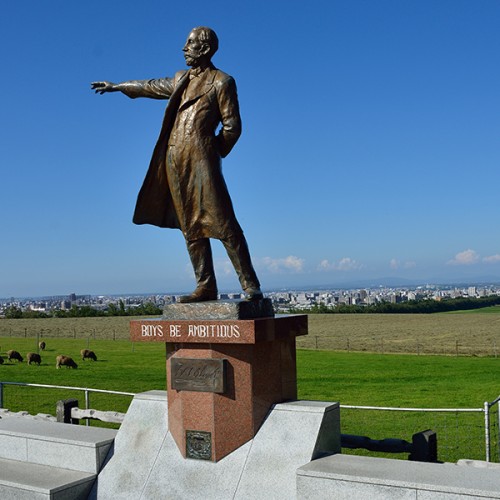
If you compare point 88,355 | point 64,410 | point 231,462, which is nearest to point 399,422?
point 64,410

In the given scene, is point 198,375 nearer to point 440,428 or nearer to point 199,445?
point 199,445

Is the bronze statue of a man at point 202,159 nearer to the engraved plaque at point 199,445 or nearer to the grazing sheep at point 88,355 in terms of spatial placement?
the engraved plaque at point 199,445

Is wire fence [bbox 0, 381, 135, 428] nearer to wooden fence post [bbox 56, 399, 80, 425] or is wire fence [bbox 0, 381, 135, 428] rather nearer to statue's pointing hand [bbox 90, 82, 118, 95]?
wooden fence post [bbox 56, 399, 80, 425]

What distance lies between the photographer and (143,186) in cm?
841

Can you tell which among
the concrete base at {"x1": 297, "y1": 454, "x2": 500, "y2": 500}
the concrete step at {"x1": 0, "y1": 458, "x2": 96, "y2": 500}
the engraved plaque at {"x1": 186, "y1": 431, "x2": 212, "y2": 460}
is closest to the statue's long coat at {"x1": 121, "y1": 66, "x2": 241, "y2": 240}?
the engraved plaque at {"x1": 186, "y1": 431, "x2": 212, "y2": 460}

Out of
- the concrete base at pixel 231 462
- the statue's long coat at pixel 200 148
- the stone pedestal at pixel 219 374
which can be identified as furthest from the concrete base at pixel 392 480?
the statue's long coat at pixel 200 148

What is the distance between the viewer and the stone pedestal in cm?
720

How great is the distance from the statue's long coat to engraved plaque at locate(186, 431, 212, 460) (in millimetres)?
2239

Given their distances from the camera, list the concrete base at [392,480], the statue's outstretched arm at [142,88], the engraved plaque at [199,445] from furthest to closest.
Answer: the statue's outstretched arm at [142,88], the engraved plaque at [199,445], the concrete base at [392,480]

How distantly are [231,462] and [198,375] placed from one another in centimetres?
97

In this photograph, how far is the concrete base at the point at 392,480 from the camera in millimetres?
5797

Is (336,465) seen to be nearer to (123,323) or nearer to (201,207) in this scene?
(201,207)

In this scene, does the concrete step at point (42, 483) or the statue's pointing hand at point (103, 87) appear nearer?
the concrete step at point (42, 483)

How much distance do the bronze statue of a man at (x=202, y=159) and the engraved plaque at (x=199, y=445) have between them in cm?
152
